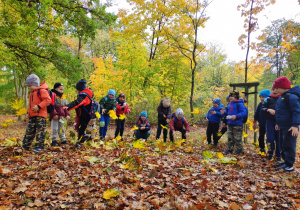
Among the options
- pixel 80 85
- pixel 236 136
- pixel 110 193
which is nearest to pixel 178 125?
pixel 236 136

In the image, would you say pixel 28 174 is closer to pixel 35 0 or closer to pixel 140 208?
pixel 140 208

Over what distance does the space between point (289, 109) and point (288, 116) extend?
0.52ft

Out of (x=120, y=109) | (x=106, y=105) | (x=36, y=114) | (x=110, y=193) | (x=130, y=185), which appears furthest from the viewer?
(x=120, y=109)

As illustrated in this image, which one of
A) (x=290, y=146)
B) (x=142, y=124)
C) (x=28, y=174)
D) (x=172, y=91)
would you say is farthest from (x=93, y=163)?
(x=172, y=91)

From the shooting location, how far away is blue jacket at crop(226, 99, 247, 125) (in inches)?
220

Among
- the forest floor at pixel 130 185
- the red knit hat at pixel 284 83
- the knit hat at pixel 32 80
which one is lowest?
the forest floor at pixel 130 185

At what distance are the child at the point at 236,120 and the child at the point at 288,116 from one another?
140 centimetres

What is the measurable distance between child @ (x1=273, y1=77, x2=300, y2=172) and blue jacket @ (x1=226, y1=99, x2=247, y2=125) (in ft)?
4.42

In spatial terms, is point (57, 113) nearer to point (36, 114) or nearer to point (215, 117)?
point (36, 114)

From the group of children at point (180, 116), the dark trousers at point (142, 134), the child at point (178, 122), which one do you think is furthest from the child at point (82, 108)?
the child at point (178, 122)

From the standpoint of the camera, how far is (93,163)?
3.80m

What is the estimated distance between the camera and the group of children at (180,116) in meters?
4.07

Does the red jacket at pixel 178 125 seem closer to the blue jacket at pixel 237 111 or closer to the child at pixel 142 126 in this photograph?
the child at pixel 142 126

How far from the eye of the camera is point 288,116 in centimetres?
406
